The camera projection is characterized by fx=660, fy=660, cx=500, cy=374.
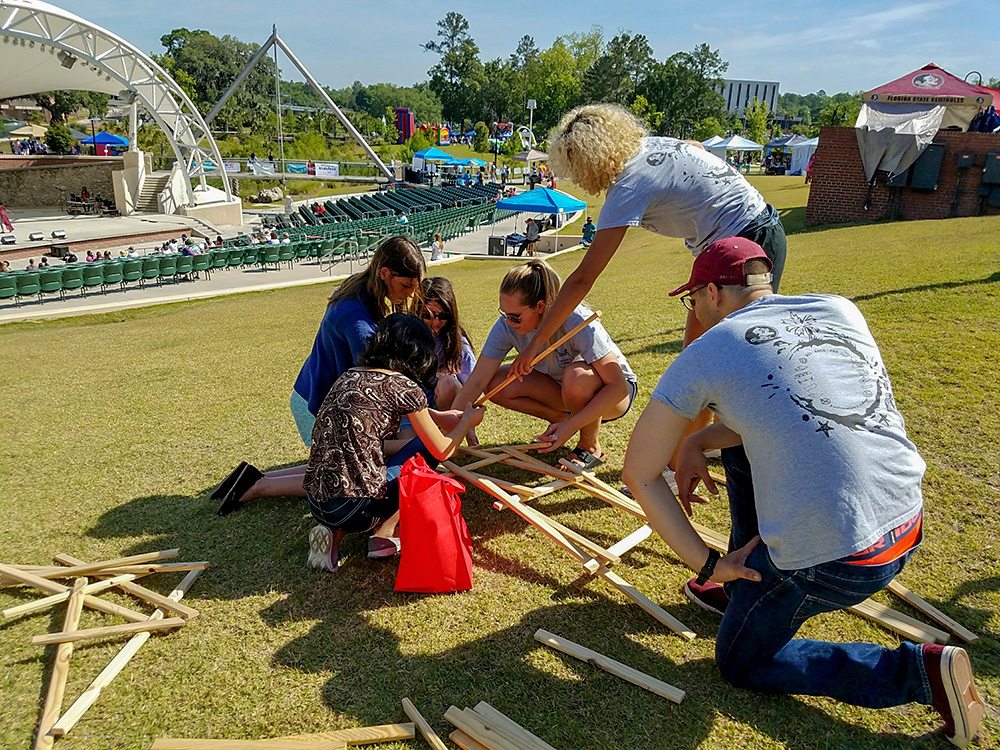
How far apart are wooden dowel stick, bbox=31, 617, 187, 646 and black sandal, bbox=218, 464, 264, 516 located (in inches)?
45.5

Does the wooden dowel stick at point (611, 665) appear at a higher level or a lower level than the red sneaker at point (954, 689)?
lower

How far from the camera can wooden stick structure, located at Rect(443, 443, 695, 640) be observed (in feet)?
10.7

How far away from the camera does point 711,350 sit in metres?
2.18

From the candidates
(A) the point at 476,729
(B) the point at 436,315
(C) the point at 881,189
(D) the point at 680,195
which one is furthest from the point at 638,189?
(C) the point at 881,189

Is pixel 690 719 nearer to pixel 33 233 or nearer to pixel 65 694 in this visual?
pixel 65 694

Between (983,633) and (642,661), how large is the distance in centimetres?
157

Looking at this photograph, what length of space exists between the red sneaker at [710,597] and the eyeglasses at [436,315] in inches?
95.7

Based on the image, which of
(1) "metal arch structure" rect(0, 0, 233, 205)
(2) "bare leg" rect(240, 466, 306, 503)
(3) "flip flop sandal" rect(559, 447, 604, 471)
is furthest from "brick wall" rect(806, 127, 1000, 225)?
(1) "metal arch structure" rect(0, 0, 233, 205)

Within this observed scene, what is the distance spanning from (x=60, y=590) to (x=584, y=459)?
3174 mm

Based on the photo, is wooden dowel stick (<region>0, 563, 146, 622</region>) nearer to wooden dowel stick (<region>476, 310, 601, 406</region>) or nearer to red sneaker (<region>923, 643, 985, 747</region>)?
wooden dowel stick (<region>476, 310, 601, 406</region>)

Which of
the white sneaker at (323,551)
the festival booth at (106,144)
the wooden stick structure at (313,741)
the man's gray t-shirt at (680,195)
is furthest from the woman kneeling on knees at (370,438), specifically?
the festival booth at (106,144)

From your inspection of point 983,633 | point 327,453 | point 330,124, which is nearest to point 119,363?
point 327,453

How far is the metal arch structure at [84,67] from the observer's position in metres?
29.2

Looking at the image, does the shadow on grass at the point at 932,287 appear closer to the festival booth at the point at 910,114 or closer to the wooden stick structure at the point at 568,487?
the wooden stick structure at the point at 568,487
